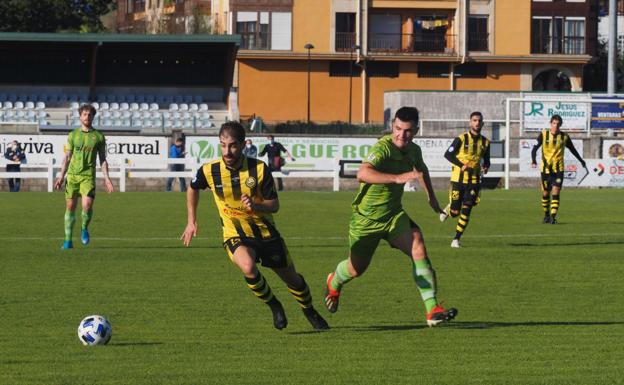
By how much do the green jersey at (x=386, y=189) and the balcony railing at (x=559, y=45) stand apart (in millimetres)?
70187

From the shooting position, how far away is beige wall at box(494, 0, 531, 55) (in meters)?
78.5

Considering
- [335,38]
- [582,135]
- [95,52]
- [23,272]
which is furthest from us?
[335,38]

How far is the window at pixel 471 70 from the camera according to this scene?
7900cm

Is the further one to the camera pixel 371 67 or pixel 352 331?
pixel 371 67

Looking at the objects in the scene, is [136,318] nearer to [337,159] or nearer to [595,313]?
[595,313]

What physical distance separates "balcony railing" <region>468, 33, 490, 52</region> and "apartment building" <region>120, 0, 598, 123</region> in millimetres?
63

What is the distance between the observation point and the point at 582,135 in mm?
47312

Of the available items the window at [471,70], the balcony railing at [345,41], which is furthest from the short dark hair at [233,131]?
the window at [471,70]

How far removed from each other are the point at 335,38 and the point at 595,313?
6551 cm

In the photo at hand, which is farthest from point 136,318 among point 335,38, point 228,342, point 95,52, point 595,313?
point 335,38

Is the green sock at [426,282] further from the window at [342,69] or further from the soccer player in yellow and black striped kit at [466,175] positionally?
the window at [342,69]

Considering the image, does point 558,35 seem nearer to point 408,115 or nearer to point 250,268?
point 408,115

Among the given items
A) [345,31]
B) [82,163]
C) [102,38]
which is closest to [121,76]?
[102,38]

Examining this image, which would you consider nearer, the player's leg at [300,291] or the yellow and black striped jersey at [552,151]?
the player's leg at [300,291]
